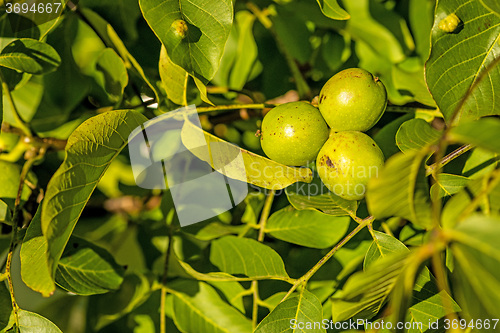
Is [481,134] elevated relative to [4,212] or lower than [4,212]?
elevated

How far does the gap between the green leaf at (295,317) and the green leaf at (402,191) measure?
388 mm

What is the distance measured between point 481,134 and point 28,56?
122cm

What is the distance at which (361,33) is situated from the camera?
1.63 meters

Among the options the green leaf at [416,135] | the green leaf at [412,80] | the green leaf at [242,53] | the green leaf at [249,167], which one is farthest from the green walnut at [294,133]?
the green leaf at [242,53]

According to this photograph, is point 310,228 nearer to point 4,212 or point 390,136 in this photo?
point 390,136

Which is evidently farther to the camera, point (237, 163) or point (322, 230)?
point (322, 230)

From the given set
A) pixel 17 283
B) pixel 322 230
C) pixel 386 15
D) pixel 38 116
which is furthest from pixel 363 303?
pixel 17 283

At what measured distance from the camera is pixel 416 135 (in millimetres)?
1080

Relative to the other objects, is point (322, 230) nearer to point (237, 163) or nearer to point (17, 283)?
point (237, 163)

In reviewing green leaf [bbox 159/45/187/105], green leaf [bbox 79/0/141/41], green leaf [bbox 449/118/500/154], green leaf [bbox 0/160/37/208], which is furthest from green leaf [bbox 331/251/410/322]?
green leaf [bbox 79/0/141/41]

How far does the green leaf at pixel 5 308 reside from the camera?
3.77 feet

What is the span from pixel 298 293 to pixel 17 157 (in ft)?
3.58

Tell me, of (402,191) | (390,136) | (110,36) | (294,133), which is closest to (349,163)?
(294,133)

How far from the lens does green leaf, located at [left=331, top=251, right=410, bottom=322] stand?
82 centimetres
